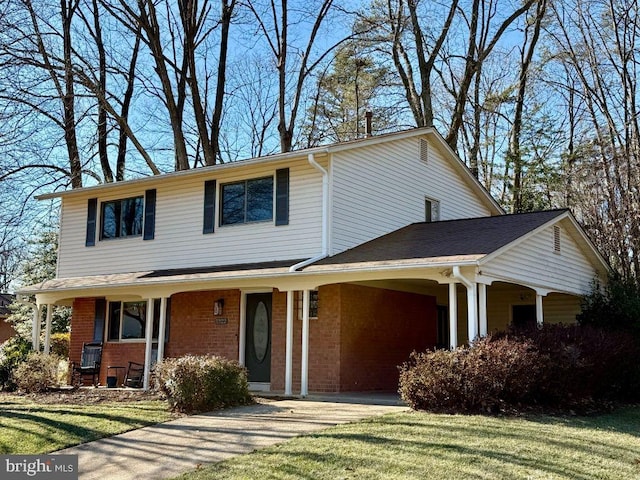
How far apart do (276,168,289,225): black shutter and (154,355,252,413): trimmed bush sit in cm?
395

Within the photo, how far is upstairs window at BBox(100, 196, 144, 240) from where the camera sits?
18016 millimetres

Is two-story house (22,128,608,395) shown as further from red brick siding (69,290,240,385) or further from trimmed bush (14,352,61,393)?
trimmed bush (14,352,61,393)

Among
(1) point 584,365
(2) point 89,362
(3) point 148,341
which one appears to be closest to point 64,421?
(3) point 148,341

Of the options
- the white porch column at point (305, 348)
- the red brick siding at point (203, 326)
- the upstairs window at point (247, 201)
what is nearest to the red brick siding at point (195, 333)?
the red brick siding at point (203, 326)

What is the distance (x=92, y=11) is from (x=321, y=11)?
8791mm

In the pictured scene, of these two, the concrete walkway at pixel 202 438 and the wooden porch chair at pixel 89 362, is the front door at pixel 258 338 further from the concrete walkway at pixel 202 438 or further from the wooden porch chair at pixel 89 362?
the wooden porch chair at pixel 89 362

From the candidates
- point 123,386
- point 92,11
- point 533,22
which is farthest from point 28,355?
point 533,22

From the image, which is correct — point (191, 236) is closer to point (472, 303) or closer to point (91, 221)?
point (91, 221)

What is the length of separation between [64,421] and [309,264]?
5.32 metres

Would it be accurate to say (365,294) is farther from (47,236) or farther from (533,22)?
(47,236)

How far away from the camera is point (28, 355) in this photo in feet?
53.2

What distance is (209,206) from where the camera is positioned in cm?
1648

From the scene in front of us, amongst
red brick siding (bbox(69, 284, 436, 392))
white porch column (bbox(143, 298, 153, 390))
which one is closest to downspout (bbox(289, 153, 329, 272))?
red brick siding (bbox(69, 284, 436, 392))

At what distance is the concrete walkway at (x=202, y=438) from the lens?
811 centimetres
